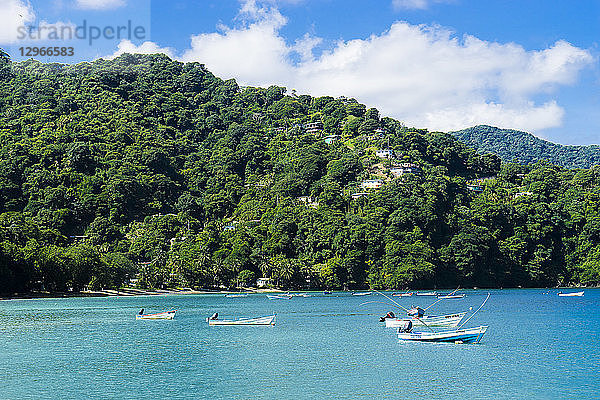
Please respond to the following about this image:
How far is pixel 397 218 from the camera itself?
5246 inches

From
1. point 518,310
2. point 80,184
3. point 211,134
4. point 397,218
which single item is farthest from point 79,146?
point 518,310

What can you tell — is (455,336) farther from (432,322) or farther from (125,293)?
(125,293)

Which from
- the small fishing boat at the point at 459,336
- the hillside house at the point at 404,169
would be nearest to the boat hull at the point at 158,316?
the small fishing boat at the point at 459,336

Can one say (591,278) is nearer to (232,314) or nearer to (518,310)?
(518,310)

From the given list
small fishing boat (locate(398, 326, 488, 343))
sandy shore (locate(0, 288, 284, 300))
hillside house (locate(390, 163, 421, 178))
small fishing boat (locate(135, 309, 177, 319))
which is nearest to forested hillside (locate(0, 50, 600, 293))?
hillside house (locate(390, 163, 421, 178))

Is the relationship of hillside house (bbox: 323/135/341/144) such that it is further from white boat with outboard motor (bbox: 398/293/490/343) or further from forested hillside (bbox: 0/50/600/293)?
white boat with outboard motor (bbox: 398/293/490/343)

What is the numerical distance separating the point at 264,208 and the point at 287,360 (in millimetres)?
110391

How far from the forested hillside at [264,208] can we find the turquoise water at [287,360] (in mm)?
44042

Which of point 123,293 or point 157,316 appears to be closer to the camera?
point 157,316

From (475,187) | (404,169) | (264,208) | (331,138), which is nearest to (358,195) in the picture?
(404,169)

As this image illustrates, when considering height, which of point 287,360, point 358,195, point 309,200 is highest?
point 358,195

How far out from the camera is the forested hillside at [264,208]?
121562mm

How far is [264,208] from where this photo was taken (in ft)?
487

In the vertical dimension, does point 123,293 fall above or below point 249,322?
above
